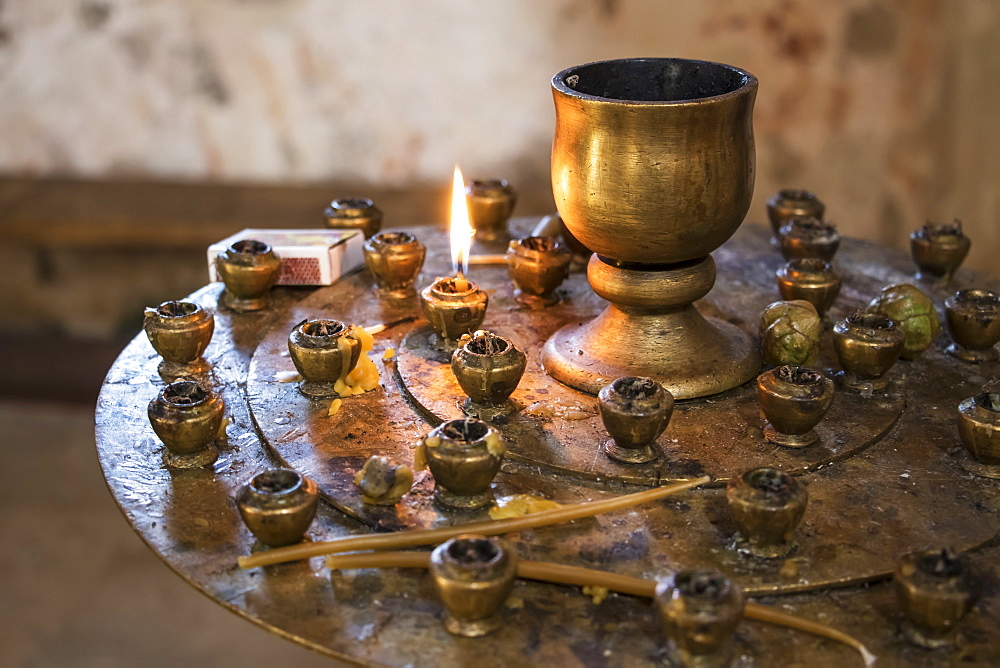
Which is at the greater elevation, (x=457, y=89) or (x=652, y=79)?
(x=652, y=79)

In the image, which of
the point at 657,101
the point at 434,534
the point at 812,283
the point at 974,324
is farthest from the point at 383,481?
the point at 974,324

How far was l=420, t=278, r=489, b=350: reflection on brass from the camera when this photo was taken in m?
1.71

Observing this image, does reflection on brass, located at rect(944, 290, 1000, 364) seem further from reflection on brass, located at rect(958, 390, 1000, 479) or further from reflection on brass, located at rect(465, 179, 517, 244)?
reflection on brass, located at rect(465, 179, 517, 244)

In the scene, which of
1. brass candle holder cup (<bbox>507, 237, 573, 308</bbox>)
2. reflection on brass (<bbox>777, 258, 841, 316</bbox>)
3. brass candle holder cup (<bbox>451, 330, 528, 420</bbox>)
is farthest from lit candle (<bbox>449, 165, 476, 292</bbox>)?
reflection on brass (<bbox>777, 258, 841, 316</bbox>)

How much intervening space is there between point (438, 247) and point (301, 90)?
1.85 meters

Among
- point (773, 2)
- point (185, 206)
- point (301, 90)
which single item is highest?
point (773, 2)

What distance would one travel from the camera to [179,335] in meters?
1.67

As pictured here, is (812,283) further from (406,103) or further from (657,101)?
(406,103)

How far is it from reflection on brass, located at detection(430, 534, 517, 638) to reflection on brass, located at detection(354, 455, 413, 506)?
18 centimetres

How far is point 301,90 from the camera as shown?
389cm

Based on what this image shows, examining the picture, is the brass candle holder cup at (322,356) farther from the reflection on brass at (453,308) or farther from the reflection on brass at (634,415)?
the reflection on brass at (634,415)

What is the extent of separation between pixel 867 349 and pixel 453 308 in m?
0.63

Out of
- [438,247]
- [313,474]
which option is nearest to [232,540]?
[313,474]

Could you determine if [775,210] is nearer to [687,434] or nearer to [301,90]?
[687,434]
